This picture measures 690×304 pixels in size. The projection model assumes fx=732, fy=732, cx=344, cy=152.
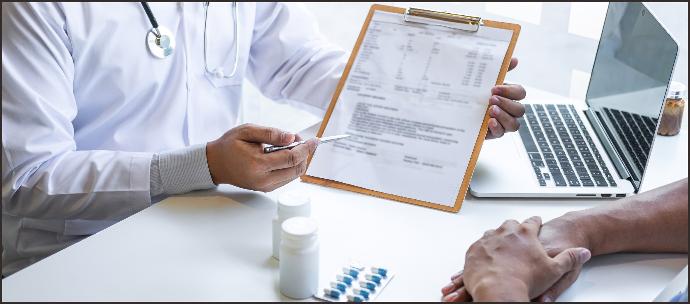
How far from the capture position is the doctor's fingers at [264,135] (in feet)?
3.86

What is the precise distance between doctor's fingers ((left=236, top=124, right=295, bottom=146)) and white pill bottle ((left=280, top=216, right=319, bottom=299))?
233mm

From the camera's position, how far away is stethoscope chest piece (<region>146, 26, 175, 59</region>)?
139cm

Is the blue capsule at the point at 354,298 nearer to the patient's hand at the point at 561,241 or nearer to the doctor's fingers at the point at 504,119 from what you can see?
the patient's hand at the point at 561,241

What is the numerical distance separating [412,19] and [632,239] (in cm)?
58

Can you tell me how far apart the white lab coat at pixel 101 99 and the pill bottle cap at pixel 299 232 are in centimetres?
39

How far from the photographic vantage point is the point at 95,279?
100cm

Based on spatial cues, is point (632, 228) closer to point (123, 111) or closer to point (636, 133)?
point (636, 133)

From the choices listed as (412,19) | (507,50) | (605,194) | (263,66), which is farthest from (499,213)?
(263,66)

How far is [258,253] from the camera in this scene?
107cm

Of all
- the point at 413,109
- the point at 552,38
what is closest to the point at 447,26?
the point at 413,109

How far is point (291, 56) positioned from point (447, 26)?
0.43 metres

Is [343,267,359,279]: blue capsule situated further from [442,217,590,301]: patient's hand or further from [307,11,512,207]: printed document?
[307,11,512,207]: printed document

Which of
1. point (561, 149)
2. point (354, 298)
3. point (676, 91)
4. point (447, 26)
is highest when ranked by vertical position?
point (447, 26)

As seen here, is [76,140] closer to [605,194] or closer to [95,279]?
[95,279]
